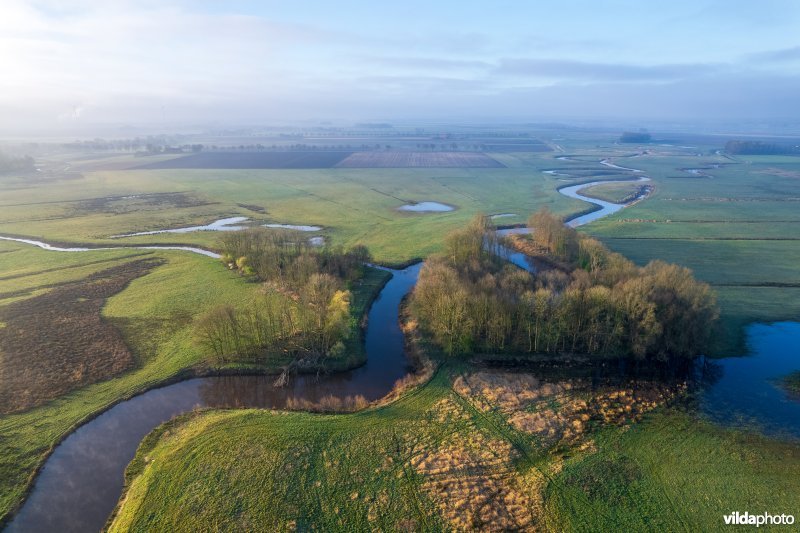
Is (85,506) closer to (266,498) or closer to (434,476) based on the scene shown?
(266,498)

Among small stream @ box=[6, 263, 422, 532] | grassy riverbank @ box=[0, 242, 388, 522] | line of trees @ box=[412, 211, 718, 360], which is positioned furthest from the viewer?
line of trees @ box=[412, 211, 718, 360]

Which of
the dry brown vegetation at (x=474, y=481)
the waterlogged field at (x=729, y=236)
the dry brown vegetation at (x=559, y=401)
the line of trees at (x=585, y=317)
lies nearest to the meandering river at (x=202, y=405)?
the dry brown vegetation at (x=559, y=401)

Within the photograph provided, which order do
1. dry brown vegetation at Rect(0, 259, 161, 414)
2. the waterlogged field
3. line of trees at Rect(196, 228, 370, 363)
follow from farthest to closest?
1. the waterlogged field
2. line of trees at Rect(196, 228, 370, 363)
3. dry brown vegetation at Rect(0, 259, 161, 414)

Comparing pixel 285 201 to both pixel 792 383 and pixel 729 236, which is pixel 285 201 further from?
pixel 792 383

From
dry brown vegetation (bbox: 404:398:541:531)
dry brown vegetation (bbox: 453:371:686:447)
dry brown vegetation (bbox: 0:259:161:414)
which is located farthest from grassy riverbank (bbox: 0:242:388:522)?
dry brown vegetation (bbox: 404:398:541:531)

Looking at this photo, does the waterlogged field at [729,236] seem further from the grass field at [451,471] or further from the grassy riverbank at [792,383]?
the grass field at [451,471]

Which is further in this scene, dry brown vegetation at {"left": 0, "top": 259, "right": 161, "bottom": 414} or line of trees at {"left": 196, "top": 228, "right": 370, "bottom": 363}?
line of trees at {"left": 196, "top": 228, "right": 370, "bottom": 363}

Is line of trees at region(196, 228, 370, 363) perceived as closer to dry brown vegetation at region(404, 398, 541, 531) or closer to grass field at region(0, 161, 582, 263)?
dry brown vegetation at region(404, 398, 541, 531)

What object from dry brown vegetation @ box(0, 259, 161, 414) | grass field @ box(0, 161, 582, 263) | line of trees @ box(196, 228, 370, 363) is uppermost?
grass field @ box(0, 161, 582, 263)
